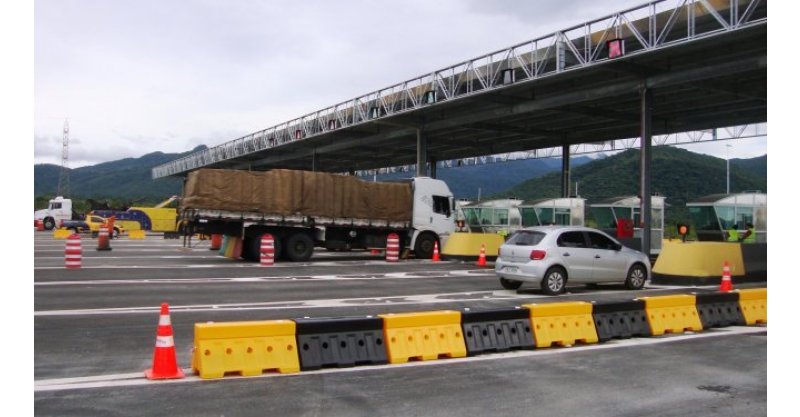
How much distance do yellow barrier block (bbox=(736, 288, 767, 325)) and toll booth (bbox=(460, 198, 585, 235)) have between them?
2196 centimetres

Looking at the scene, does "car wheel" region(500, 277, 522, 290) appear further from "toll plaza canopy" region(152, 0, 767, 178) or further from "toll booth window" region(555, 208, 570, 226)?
"toll booth window" region(555, 208, 570, 226)

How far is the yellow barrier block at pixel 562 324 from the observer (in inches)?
365

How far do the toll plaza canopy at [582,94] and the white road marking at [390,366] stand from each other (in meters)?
12.3

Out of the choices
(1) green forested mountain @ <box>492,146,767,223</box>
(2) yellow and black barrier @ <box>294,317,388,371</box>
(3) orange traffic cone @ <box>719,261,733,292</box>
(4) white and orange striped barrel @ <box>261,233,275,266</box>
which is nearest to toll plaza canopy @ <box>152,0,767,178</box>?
(3) orange traffic cone @ <box>719,261,733,292</box>

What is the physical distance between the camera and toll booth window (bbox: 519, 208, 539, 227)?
36438 mm

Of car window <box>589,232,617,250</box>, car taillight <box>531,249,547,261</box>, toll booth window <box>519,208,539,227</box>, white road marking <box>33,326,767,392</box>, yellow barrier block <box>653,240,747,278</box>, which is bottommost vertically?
white road marking <box>33,326,767,392</box>

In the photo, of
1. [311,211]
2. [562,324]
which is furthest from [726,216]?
[562,324]

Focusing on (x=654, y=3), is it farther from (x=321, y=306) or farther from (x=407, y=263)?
(x=321, y=306)

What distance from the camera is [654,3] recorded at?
21.4 metres

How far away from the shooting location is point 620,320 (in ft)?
32.8

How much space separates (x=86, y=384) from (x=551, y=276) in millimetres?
10248

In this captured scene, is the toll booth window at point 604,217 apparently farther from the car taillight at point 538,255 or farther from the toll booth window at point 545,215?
the car taillight at point 538,255

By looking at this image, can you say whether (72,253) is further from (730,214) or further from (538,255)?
(730,214)

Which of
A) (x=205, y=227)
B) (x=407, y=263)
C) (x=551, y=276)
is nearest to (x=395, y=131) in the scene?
(x=407, y=263)
